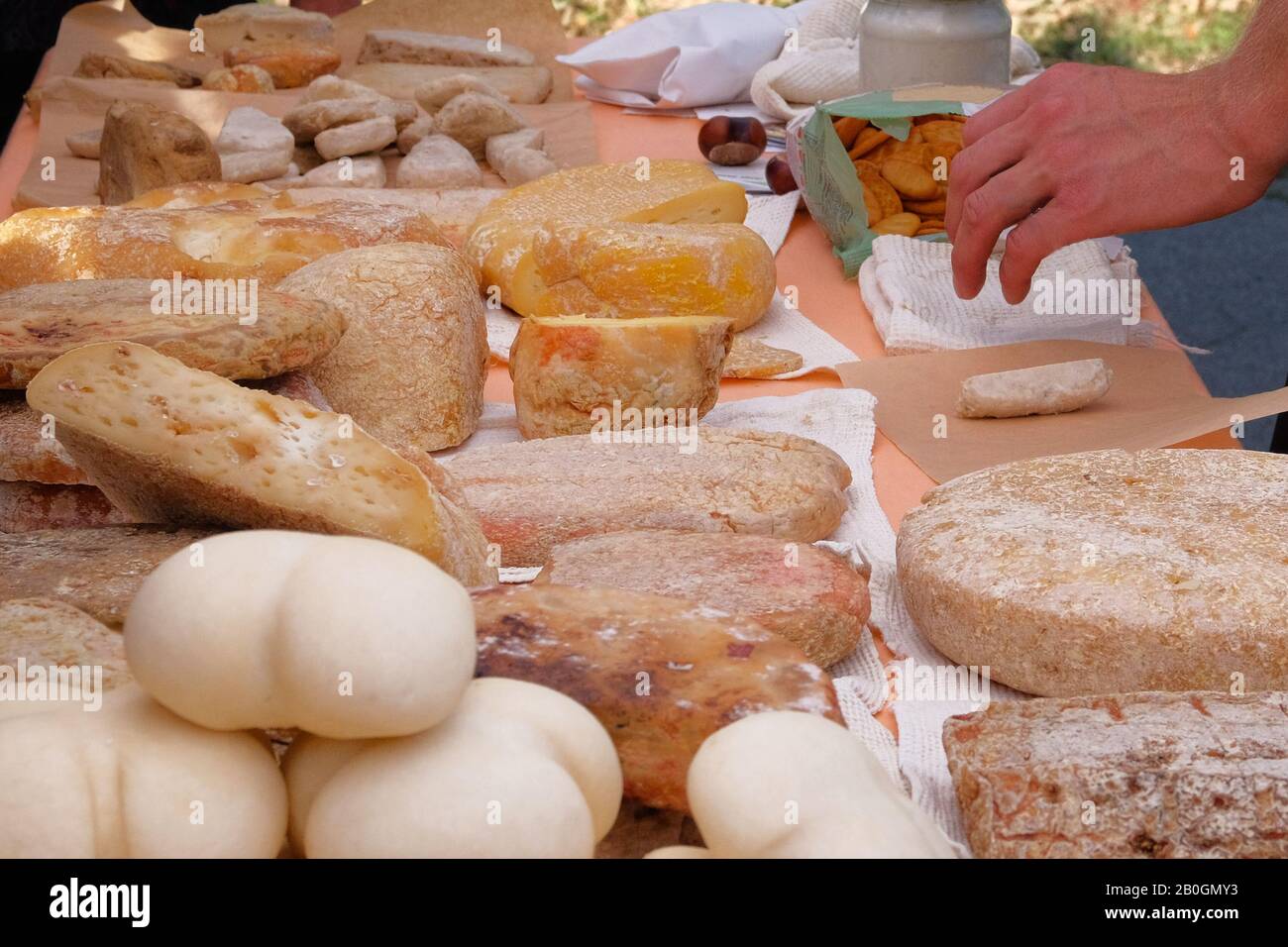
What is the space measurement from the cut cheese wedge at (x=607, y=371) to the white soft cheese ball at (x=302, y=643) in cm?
92

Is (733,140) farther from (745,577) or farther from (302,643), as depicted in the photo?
(302,643)

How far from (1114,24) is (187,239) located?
5.87 metres

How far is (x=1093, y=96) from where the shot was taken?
1693 millimetres

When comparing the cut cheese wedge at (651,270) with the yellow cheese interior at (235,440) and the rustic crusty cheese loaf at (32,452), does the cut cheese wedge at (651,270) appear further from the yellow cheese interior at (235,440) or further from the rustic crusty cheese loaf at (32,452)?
the yellow cheese interior at (235,440)

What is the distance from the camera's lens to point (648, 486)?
4.18 ft

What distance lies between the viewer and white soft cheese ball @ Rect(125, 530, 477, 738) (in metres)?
0.56

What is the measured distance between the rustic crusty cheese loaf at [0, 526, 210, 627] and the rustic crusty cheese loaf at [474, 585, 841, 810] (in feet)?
0.83

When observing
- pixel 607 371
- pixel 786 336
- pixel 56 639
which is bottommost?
pixel 786 336

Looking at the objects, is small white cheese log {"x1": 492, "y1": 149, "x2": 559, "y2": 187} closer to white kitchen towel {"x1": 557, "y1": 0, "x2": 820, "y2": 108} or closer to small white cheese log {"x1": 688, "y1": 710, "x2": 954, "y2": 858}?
white kitchen towel {"x1": 557, "y1": 0, "x2": 820, "y2": 108}

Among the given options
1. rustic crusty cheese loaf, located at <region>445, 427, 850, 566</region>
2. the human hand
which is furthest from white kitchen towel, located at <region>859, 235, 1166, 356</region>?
rustic crusty cheese loaf, located at <region>445, 427, 850, 566</region>

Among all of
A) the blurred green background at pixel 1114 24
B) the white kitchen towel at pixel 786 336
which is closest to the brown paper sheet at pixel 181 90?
the white kitchen towel at pixel 786 336

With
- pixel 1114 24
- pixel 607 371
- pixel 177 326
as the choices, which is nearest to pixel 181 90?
pixel 607 371

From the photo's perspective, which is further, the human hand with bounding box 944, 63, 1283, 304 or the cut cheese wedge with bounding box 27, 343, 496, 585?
the human hand with bounding box 944, 63, 1283, 304
